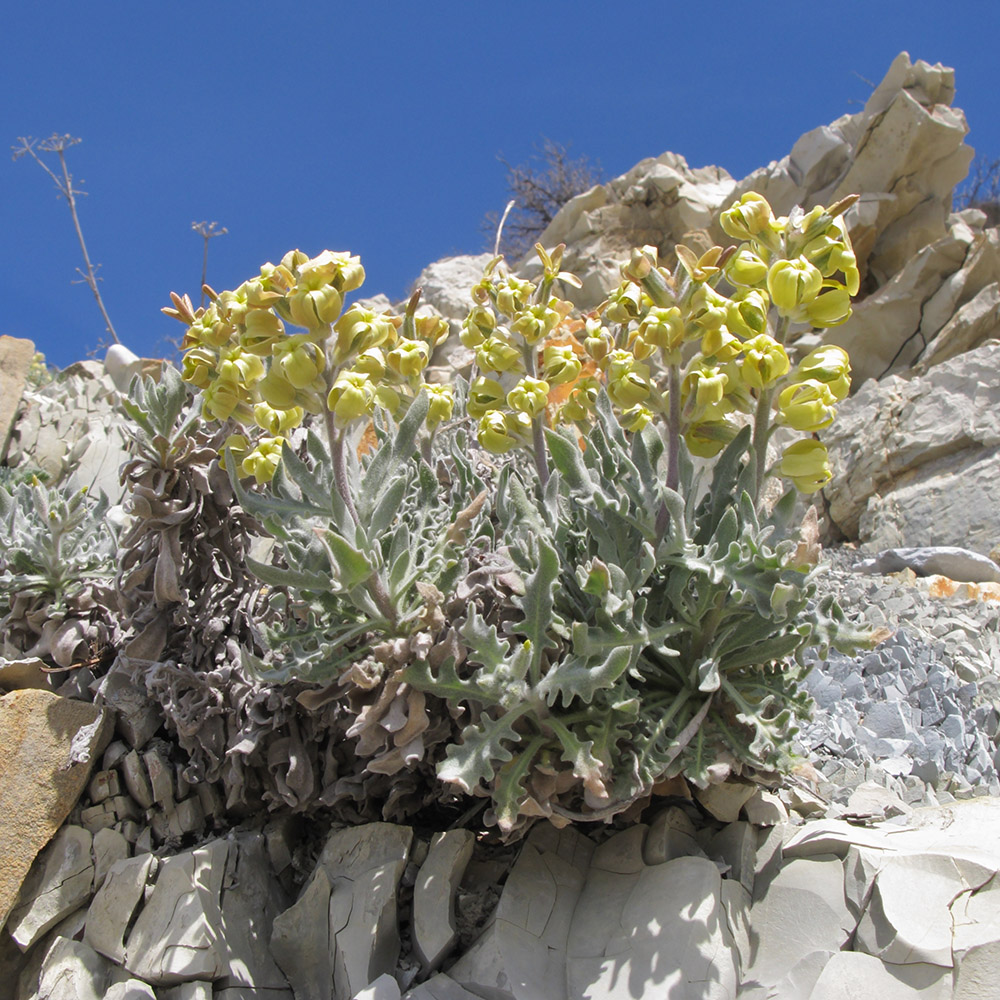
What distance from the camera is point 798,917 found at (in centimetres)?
199

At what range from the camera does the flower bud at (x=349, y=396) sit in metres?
1.81

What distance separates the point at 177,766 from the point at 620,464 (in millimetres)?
1636

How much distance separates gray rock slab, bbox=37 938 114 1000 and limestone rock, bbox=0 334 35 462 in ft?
13.9

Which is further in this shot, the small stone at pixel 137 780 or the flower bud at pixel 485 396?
the small stone at pixel 137 780

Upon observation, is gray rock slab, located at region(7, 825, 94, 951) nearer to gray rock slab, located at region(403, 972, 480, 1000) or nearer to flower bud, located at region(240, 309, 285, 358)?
gray rock slab, located at region(403, 972, 480, 1000)

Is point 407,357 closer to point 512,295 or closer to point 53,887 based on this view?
point 512,295

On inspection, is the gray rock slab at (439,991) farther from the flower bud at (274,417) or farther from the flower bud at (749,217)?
the flower bud at (749,217)

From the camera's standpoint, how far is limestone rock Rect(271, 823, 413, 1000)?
2.05 metres

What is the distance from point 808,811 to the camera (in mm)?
2375

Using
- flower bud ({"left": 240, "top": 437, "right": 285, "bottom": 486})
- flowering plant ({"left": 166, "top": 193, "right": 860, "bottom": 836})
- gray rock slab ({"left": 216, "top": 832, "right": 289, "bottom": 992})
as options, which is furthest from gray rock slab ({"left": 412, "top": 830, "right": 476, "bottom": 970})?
flower bud ({"left": 240, "top": 437, "right": 285, "bottom": 486})

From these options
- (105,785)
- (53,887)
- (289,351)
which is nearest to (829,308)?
(289,351)

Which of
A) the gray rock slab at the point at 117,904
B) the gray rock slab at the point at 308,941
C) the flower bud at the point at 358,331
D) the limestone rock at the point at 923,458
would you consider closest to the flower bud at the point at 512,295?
the flower bud at the point at 358,331

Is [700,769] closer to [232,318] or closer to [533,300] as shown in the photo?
[533,300]

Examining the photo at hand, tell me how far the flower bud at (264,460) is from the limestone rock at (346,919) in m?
1.00
